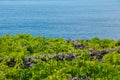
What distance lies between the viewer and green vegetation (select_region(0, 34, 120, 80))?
11.3 m

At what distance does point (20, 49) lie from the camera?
564 inches

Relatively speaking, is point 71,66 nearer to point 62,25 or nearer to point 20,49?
point 20,49

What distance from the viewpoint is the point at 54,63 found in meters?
12.1

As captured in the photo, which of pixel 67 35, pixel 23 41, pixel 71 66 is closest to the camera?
pixel 71 66

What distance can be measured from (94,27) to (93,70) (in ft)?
308

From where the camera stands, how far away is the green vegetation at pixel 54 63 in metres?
11.3

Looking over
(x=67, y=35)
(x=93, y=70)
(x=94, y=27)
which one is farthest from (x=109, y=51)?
(x=94, y=27)

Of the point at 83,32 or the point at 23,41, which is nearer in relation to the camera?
the point at 23,41

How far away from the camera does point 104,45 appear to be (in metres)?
16.3

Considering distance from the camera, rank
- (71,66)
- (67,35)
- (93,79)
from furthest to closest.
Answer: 1. (67,35)
2. (71,66)
3. (93,79)

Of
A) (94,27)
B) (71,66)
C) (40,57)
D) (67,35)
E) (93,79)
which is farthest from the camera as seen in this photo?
(94,27)

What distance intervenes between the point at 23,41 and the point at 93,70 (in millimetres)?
4597

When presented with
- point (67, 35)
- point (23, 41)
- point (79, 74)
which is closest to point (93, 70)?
point (79, 74)

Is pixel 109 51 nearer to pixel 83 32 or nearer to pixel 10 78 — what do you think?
pixel 10 78
